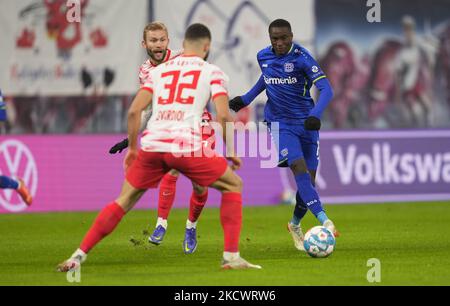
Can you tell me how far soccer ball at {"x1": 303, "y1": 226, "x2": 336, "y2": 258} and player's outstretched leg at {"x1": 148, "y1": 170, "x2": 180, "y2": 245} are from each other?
203 centimetres

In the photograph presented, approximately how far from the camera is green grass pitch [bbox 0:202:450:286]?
943 cm

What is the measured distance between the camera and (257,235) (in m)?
14.2

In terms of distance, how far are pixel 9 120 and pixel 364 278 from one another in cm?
1227

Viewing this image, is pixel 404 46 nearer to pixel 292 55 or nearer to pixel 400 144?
pixel 400 144

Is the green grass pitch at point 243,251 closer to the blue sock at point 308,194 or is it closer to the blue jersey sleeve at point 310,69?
the blue sock at point 308,194

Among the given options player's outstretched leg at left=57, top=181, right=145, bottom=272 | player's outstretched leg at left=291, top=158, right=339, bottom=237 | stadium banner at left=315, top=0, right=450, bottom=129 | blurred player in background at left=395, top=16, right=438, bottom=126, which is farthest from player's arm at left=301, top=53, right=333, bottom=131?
blurred player in background at left=395, top=16, right=438, bottom=126

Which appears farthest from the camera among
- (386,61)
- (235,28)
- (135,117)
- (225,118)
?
(386,61)

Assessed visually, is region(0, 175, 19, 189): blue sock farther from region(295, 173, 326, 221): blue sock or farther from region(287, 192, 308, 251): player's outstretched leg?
region(295, 173, 326, 221): blue sock

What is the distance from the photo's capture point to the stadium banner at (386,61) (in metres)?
22.2

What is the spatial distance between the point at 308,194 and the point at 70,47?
32.9 ft

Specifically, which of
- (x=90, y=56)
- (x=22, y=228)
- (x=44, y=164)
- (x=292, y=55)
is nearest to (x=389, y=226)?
(x=292, y=55)

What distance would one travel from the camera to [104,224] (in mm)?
9656

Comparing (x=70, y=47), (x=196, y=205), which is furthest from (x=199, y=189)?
(x=70, y=47)

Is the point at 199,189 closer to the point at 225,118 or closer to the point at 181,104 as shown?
the point at 181,104
